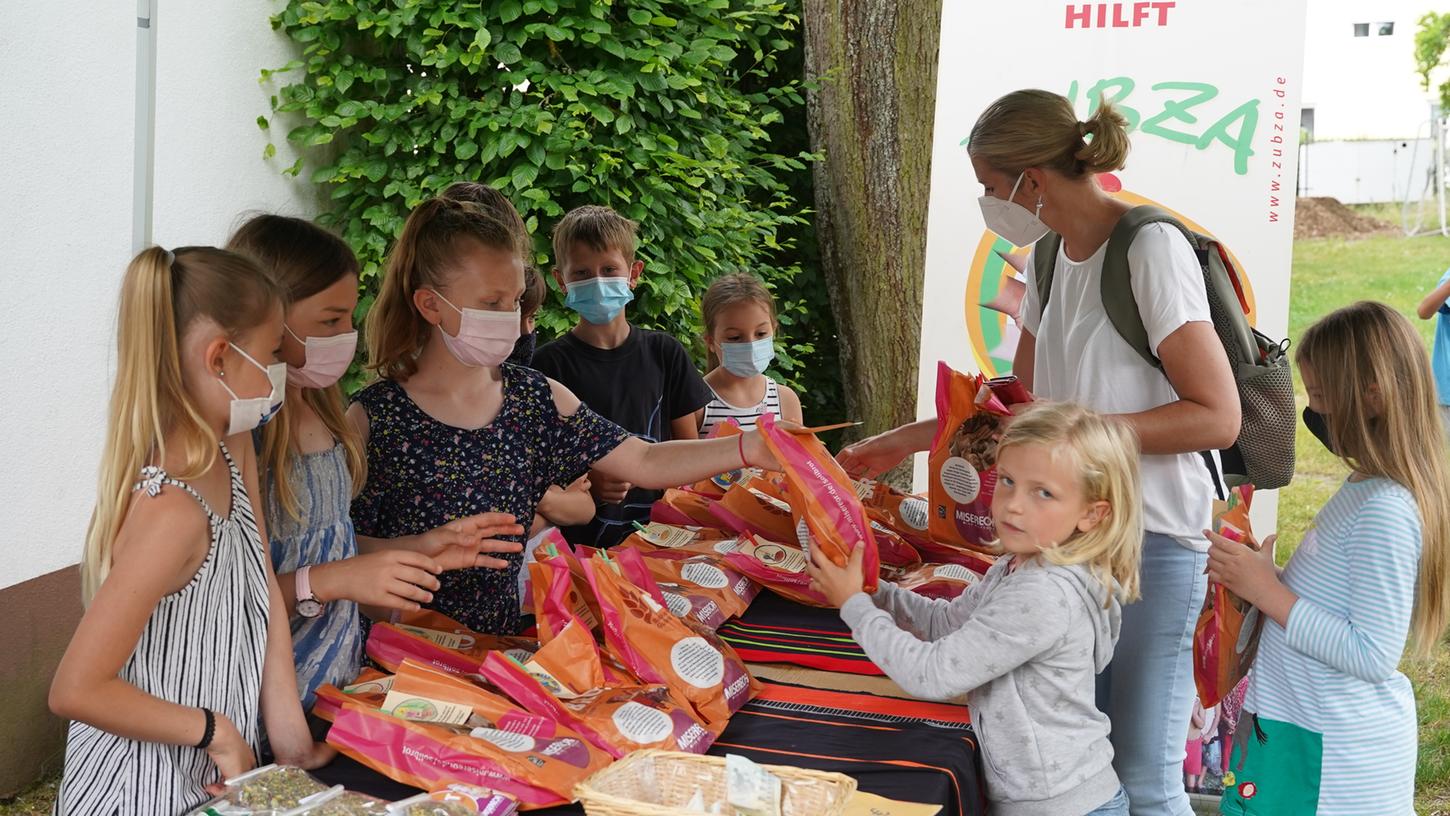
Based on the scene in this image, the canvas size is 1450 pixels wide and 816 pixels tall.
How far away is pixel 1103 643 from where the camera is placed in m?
1.85

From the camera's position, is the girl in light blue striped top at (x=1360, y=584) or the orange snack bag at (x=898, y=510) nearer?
the girl in light blue striped top at (x=1360, y=584)

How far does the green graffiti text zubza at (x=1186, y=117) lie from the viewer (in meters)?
4.46

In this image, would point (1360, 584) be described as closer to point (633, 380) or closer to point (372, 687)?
point (372, 687)

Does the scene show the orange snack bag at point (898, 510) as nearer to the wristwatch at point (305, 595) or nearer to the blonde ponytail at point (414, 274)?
the blonde ponytail at point (414, 274)

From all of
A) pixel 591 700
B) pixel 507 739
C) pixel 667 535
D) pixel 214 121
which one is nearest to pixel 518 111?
pixel 214 121

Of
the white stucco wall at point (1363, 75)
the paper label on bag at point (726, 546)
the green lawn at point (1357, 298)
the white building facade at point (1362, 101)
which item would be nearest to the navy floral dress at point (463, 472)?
the paper label on bag at point (726, 546)

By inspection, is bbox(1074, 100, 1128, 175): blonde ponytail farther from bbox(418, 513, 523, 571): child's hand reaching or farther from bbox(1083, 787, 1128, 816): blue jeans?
bbox(418, 513, 523, 571): child's hand reaching

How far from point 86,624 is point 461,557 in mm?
530

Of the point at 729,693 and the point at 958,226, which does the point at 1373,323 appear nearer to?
the point at 729,693

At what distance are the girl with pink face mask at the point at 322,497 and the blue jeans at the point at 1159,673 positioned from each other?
1.21 metres

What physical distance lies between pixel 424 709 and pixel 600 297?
184 cm

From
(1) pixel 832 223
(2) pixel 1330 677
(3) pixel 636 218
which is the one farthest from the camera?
(1) pixel 832 223

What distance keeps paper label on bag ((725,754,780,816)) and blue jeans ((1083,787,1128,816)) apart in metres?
0.62

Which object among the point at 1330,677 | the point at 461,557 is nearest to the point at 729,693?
the point at 461,557
